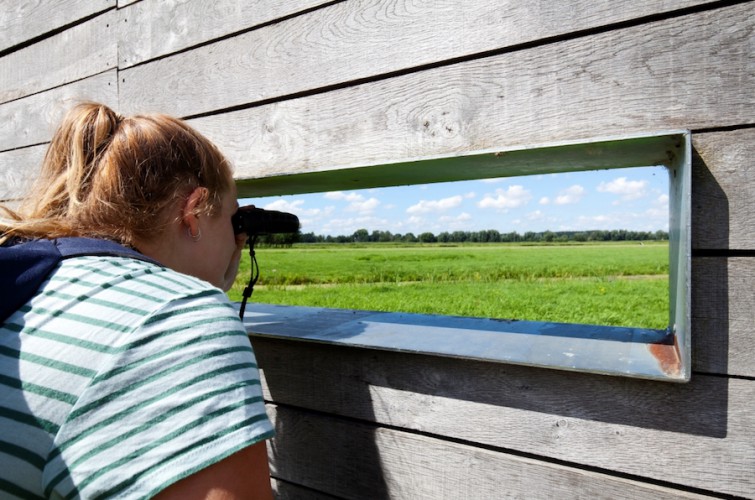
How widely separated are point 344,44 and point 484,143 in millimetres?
397

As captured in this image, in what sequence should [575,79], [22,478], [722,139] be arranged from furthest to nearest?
[575,79]
[722,139]
[22,478]

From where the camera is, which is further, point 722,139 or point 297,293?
point 297,293

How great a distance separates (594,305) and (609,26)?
1617 mm

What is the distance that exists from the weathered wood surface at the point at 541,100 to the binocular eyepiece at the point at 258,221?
11 centimetres

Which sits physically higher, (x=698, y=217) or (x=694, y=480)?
(x=698, y=217)

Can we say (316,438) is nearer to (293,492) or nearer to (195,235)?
(293,492)

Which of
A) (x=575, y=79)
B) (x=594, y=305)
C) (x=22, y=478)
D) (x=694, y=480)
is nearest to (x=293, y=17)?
(x=575, y=79)

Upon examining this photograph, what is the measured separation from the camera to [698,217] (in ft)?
2.48

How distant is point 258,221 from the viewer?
1.09m

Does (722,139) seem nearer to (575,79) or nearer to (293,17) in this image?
(575,79)

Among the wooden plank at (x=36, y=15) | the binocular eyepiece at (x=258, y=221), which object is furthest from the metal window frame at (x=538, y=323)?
the wooden plank at (x=36, y=15)

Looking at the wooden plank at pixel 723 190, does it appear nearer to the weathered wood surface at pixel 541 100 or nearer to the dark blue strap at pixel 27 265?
the weathered wood surface at pixel 541 100

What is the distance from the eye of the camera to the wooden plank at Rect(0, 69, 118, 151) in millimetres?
1603

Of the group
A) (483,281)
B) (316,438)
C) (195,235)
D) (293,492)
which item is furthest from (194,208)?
(483,281)
